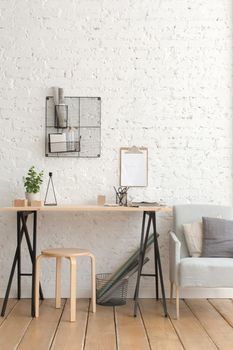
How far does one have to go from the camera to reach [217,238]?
16.6 feet

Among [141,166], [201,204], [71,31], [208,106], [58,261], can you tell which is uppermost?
[71,31]

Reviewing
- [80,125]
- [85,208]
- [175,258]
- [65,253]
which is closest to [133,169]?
[80,125]

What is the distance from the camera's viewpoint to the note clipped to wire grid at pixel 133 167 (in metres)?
5.54

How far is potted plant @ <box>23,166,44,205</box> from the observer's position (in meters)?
5.11

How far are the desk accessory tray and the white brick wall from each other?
6 cm

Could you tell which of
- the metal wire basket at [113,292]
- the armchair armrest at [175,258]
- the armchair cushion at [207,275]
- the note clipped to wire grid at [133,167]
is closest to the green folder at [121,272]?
the metal wire basket at [113,292]

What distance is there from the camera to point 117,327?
4.41m

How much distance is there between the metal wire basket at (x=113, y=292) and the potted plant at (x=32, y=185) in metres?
0.96

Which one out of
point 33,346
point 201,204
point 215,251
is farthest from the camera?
point 201,204

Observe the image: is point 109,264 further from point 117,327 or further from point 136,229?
point 117,327

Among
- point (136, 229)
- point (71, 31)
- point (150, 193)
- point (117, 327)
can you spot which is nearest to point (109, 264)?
point (136, 229)

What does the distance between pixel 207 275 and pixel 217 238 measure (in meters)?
0.53

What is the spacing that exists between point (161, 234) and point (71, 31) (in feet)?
6.73

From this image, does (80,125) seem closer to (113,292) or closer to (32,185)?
(32,185)
